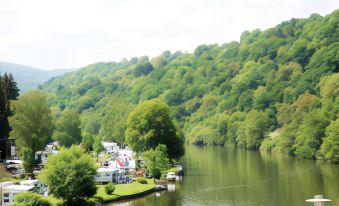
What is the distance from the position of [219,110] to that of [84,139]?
248 feet

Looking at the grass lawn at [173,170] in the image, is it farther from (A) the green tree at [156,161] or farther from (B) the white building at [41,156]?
(B) the white building at [41,156]

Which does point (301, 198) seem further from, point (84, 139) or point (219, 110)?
point (219, 110)

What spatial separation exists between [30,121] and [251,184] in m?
31.8

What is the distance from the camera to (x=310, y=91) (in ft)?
478

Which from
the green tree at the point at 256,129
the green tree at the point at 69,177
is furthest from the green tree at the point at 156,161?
the green tree at the point at 256,129

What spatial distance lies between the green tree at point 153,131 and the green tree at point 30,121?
14.2 m

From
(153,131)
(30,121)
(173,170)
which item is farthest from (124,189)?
(153,131)

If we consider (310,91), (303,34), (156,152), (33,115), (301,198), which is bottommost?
(301,198)

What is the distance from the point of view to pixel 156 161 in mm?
75438

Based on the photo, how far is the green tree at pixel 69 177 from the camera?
5475 cm

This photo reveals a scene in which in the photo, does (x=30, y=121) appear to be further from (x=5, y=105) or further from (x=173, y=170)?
(x=173, y=170)

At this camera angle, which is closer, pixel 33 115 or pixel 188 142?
pixel 33 115

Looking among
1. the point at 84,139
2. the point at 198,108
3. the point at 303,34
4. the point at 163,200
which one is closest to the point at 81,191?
the point at 163,200

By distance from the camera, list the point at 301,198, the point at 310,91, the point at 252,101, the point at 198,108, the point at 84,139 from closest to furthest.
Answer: the point at 301,198
the point at 84,139
the point at 310,91
the point at 252,101
the point at 198,108
